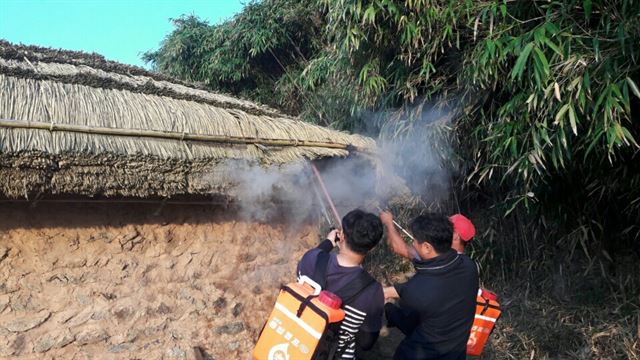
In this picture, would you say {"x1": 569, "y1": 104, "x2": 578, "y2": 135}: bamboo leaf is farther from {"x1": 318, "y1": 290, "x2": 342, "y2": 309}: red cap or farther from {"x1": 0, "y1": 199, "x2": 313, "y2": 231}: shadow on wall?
Answer: {"x1": 0, "y1": 199, "x2": 313, "y2": 231}: shadow on wall

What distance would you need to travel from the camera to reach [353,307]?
243 cm

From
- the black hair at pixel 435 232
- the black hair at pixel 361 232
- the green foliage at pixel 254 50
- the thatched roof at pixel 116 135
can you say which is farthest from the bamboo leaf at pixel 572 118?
the green foliage at pixel 254 50

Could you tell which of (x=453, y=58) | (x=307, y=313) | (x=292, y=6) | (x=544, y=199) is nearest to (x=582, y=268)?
(x=544, y=199)

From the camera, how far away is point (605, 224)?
463 cm

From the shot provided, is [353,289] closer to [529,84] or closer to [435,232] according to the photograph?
[435,232]

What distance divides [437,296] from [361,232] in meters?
0.58

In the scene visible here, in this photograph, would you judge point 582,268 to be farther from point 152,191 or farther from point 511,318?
point 152,191

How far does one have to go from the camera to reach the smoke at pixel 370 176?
14.1 ft

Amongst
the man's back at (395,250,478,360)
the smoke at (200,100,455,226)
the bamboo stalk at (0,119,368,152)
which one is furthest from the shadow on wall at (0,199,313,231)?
the man's back at (395,250,478,360)

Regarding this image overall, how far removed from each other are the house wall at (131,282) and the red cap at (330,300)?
1.79 m

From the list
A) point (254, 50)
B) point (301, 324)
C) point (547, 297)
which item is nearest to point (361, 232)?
point (301, 324)

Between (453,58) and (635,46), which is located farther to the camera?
(453,58)

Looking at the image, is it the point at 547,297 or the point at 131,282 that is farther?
the point at 547,297

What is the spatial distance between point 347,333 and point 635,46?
2257 millimetres
